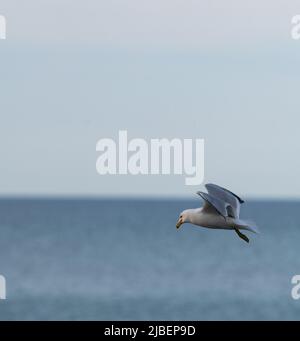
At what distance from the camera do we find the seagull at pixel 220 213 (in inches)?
390

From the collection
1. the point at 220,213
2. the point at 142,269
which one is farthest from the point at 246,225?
the point at 142,269

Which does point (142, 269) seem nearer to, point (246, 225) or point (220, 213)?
point (246, 225)

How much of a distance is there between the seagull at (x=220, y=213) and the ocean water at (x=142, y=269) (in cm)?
1650

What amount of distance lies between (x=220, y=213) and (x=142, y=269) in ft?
101

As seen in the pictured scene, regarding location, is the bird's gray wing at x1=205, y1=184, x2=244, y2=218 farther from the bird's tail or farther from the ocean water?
the ocean water

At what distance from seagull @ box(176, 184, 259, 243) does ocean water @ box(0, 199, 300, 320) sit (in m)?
16.5

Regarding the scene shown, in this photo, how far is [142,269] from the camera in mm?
40406

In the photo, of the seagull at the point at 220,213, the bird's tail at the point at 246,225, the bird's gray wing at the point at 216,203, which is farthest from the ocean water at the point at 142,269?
the bird's gray wing at the point at 216,203

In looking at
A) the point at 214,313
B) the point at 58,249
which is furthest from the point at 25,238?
the point at 214,313

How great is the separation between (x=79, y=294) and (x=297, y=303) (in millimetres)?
6634

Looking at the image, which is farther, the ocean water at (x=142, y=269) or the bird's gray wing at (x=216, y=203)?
the ocean water at (x=142, y=269)

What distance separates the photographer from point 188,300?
3192cm

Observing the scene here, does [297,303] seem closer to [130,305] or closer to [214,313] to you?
[214,313]

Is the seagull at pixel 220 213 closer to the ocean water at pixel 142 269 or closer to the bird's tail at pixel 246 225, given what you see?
the bird's tail at pixel 246 225
